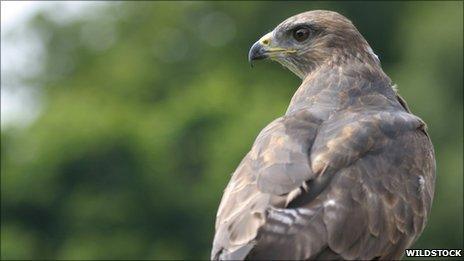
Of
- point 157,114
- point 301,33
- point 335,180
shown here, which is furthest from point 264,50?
point 157,114

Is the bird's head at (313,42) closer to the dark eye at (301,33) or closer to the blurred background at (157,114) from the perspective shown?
the dark eye at (301,33)

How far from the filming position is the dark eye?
13094 millimetres

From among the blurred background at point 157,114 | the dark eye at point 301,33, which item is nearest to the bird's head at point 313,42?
the dark eye at point 301,33

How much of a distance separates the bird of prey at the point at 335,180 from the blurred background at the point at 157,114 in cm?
1657

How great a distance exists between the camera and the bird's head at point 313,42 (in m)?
13.0

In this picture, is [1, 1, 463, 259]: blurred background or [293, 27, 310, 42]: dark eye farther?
[1, 1, 463, 259]: blurred background

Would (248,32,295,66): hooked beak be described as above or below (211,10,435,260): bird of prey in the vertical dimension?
above

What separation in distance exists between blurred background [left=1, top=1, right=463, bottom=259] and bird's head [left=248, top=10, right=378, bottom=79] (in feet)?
52.5

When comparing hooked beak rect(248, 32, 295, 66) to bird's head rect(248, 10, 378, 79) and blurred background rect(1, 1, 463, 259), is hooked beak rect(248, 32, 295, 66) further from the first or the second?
blurred background rect(1, 1, 463, 259)

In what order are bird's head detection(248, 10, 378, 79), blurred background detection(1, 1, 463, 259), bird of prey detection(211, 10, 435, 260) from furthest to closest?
blurred background detection(1, 1, 463, 259) < bird's head detection(248, 10, 378, 79) < bird of prey detection(211, 10, 435, 260)

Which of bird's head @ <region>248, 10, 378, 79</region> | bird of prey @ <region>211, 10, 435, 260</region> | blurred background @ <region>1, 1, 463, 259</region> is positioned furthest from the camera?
blurred background @ <region>1, 1, 463, 259</region>

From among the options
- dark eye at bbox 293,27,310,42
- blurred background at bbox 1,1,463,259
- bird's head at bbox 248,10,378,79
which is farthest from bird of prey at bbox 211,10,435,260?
blurred background at bbox 1,1,463,259

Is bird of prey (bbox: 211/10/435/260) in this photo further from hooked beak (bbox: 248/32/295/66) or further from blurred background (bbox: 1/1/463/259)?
blurred background (bbox: 1/1/463/259)

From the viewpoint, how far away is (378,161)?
11.6 metres
